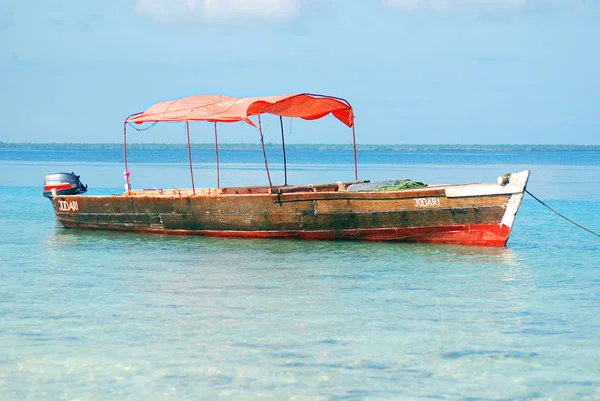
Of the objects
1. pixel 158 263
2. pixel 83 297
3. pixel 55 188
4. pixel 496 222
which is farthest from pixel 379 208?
pixel 55 188

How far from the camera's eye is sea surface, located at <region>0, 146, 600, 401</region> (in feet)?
23.1

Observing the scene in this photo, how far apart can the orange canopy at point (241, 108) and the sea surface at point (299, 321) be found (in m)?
2.53

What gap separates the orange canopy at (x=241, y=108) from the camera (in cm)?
1563

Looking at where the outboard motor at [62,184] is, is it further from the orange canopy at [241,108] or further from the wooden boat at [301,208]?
the orange canopy at [241,108]

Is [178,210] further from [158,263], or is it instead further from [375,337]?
[375,337]

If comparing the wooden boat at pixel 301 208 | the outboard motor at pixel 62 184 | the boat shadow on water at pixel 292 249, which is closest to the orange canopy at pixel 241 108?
the wooden boat at pixel 301 208

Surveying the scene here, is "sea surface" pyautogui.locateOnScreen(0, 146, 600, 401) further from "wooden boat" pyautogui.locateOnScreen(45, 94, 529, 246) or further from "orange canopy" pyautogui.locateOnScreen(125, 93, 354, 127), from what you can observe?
"orange canopy" pyautogui.locateOnScreen(125, 93, 354, 127)

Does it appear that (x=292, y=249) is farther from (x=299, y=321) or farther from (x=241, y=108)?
(x=299, y=321)

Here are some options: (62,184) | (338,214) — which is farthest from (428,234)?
(62,184)

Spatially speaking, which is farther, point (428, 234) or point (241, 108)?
point (241, 108)

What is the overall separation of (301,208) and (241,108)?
2.24m

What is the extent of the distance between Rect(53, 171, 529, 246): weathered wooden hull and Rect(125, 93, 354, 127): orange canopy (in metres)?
1.56

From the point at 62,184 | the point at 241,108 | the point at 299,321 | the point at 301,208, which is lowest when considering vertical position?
the point at 299,321

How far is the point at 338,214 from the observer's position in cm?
1509
